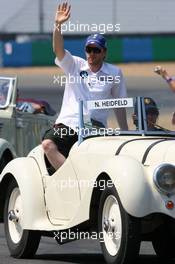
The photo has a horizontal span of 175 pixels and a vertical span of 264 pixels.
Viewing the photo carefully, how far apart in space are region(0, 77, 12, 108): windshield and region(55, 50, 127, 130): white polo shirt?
614 cm

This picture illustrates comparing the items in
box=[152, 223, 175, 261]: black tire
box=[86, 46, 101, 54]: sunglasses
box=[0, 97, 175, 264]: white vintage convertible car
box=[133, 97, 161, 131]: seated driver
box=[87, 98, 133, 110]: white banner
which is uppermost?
box=[86, 46, 101, 54]: sunglasses

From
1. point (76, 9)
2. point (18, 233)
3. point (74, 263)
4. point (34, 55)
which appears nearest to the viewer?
point (74, 263)

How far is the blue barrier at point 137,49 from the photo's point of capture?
64.4 m

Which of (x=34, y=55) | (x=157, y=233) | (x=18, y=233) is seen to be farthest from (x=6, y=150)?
(x=34, y=55)

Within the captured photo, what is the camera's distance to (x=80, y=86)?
761 cm

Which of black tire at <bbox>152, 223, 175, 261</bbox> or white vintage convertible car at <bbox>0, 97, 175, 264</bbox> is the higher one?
white vintage convertible car at <bbox>0, 97, 175, 264</bbox>

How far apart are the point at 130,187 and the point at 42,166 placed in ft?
5.48

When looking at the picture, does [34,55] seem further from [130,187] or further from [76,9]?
[130,187]

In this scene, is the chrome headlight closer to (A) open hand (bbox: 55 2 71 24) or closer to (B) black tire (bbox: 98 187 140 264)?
(B) black tire (bbox: 98 187 140 264)

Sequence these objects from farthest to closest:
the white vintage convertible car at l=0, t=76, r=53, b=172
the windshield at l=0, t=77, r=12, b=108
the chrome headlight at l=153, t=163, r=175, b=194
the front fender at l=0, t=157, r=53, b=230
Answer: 1. the windshield at l=0, t=77, r=12, b=108
2. the white vintage convertible car at l=0, t=76, r=53, b=172
3. the front fender at l=0, t=157, r=53, b=230
4. the chrome headlight at l=153, t=163, r=175, b=194

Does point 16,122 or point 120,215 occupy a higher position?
point 16,122

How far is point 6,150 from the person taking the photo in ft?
41.6

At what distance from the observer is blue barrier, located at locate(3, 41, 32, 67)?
204 ft

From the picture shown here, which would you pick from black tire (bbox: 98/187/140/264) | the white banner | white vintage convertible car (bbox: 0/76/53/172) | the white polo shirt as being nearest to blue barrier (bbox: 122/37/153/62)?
white vintage convertible car (bbox: 0/76/53/172)
